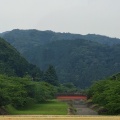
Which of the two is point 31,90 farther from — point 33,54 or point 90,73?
point 33,54

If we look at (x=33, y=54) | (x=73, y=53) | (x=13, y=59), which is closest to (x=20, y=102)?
(x=13, y=59)

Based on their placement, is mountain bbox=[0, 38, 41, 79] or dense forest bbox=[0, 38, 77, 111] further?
mountain bbox=[0, 38, 41, 79]

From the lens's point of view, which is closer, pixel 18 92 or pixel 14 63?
pixel 18 92

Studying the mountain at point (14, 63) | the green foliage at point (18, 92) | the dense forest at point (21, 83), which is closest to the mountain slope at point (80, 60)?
the mountain at point (14, 63)

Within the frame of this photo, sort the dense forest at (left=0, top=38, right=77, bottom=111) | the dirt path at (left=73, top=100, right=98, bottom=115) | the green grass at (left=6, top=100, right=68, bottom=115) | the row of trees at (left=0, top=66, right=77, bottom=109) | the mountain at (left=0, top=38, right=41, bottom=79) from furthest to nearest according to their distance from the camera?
the mountain at (left=0, top=38, right=41, bottom=79) → the dirt path at (left=73, top=100, right=98, bottom=115) → the dense forest at (left=0, top=38, right=77, bottom=111) → the green grass at (left=6, top=100, right=68, bottom=115) → the row of trees at (left=0, top=66, right=77, bottom=109)

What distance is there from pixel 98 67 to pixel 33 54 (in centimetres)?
4842

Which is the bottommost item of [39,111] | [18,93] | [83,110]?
[83,110]

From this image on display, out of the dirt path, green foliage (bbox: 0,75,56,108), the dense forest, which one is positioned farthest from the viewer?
the dirt path

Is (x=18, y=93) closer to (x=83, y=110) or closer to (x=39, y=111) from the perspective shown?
(x=39, y=111)

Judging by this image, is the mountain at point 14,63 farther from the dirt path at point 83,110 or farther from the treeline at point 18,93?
the treeline at point 18,93

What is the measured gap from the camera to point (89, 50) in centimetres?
17512

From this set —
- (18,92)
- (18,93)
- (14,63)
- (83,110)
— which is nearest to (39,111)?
(18,93)

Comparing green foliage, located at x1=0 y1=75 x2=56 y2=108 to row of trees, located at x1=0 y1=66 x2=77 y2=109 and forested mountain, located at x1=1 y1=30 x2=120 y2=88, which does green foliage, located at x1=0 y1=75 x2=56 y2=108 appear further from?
forested mountain, located at x1=1 y1=30 x2=120 y2=88

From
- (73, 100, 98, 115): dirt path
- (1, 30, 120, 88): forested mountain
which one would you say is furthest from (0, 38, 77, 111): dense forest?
(1, 30, 120, 88): forested mountain
